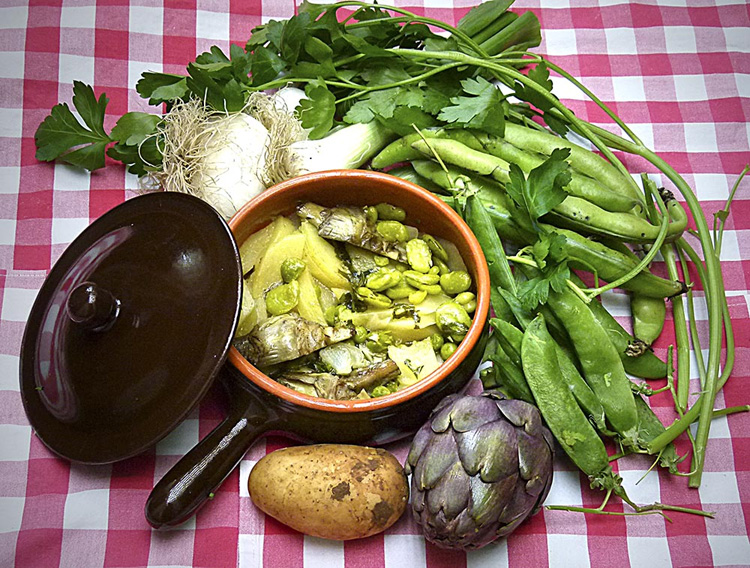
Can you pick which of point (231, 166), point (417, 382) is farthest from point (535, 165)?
point (231, 166)

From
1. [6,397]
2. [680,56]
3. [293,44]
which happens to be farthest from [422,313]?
[680,56]

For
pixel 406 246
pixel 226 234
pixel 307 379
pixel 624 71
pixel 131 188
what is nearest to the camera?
pixel 226 234

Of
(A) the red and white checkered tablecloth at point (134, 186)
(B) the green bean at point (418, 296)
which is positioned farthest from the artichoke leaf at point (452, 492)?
(B) the green bean at point (418, 296)

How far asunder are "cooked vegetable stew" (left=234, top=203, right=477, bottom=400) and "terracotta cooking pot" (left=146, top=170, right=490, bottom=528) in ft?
0.16

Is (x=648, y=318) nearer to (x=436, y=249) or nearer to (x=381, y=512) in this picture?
(x=436, y=249)

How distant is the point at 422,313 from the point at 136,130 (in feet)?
2.65

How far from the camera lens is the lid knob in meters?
1.26

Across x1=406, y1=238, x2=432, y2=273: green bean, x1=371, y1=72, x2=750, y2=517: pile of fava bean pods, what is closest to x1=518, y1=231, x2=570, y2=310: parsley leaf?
x1=371, y1=72, x2=750, y2=517: pile of fava bean pods

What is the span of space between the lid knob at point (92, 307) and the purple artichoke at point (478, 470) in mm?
649

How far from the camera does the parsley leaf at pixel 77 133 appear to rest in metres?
1.71

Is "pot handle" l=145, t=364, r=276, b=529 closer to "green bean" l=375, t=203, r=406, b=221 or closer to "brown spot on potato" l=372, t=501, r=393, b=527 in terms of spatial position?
"brown spot on potato" l=372, t=501, r=393, b=527

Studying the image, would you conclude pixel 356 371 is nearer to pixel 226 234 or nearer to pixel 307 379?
pixel 307 379

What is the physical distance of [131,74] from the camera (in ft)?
6.22

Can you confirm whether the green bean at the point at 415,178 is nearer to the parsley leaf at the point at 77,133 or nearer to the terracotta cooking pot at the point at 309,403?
the terracotta cooking pot at the point at 309,403
